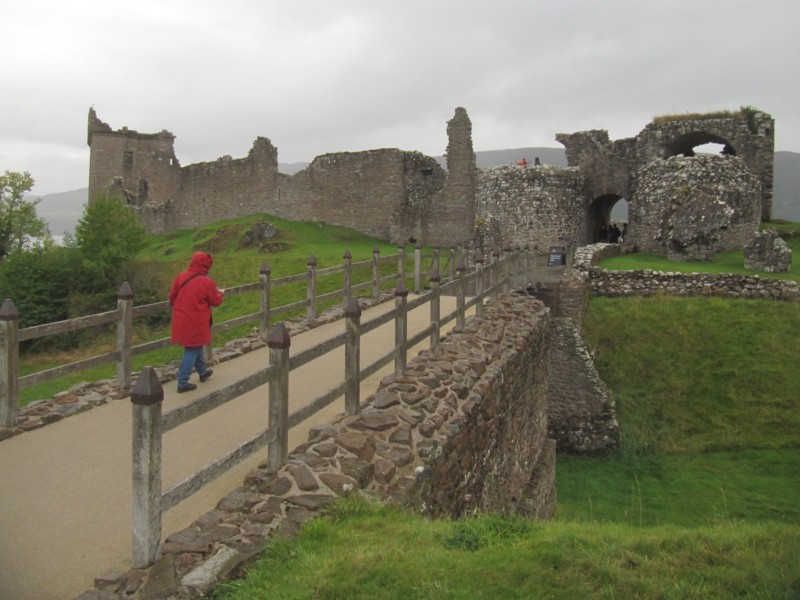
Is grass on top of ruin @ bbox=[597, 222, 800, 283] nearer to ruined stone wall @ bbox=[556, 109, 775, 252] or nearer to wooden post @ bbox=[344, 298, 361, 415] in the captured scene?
ruined stone wall @ bbox=[556, 109, 775, 252]

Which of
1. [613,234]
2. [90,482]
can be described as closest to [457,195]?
→ [613,234]

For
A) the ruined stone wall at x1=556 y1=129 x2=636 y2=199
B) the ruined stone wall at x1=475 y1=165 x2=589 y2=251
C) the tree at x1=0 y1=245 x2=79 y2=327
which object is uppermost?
the ruined stone wall at x1=556 y1=129 x2=636 y2=199

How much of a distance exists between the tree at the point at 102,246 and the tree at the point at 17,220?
361 inches

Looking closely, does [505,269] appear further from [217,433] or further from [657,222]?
[657,222]

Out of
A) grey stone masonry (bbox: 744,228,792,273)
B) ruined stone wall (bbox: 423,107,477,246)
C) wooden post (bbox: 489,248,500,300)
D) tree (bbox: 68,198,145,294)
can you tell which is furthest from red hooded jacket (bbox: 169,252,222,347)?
ruined stone wall (bbox: 423,107,477,246)

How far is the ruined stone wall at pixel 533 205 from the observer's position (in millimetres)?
26188

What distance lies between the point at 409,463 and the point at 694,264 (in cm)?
1715

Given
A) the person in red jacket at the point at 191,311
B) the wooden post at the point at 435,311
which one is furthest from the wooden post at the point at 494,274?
the person in red jacket at the point at 191,311

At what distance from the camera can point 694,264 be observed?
20344 millimetres

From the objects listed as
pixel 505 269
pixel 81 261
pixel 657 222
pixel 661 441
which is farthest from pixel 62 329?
pixel 81 261

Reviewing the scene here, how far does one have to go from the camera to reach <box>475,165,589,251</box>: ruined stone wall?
26.2 m

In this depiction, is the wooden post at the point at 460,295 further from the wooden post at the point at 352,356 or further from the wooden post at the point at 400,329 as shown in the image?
the wooden post at the point at 352,356

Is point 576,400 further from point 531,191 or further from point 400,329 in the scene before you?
point 531,191

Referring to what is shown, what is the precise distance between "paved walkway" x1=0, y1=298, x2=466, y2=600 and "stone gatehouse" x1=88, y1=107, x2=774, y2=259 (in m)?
17.7
